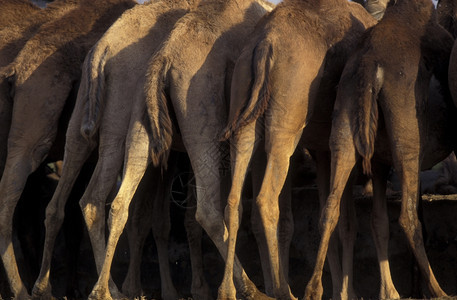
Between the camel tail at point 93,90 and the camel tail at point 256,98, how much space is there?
1357mm

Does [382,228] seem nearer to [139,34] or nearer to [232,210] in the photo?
[232,210]

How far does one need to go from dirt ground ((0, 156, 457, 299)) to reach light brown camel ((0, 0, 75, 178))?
137cm

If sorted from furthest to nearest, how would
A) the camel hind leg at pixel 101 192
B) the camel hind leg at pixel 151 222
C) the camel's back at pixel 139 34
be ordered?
the camel hind leg at pixel 151 222
the camel's back at pixel 139 34
the camel hind leg at pixel 101 192

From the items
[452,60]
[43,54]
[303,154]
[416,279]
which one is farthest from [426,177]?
[43,54]

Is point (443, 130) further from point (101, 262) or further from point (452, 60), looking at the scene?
point (101, 262)

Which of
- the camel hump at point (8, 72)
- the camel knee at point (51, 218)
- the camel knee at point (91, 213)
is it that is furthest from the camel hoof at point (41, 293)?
the camel hump at point (8, 72)

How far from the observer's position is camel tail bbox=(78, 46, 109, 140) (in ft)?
28.5

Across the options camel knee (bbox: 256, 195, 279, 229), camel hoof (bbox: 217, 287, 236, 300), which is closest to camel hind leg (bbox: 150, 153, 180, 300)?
camel hoof (bbox: 217, 287, 236, 300)

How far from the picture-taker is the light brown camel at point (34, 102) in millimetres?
9297

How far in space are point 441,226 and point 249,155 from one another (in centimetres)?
315

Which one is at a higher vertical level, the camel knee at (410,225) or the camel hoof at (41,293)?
the camel knee at (410,225)

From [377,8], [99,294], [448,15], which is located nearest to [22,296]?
[99,294]

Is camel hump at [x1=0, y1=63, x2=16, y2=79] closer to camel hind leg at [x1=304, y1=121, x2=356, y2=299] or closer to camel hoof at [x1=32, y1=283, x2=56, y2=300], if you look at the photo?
camel hoof at [x1=32, y1=283, x2=56, y2=300]

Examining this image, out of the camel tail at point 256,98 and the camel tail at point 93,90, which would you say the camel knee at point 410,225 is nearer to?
the camel tail at point 256,98
